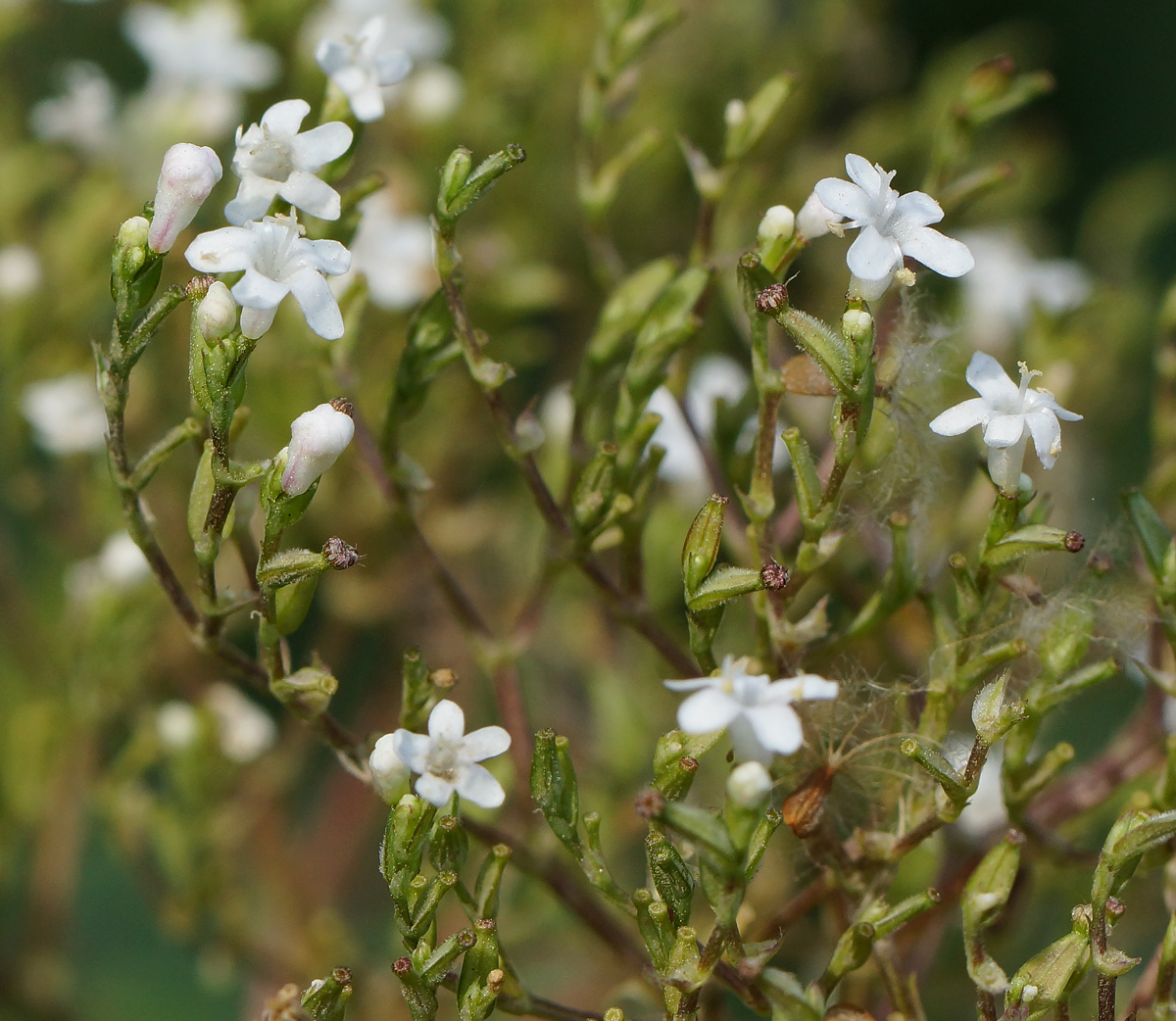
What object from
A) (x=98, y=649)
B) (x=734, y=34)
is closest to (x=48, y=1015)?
(x=98, y=649)

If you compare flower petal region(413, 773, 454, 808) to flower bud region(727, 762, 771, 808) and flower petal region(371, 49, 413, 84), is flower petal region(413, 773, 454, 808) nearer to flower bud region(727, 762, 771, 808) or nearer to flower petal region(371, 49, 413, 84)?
flower bud region(727, 762, 771, 808)

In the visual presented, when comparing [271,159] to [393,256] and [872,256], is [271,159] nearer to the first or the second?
[872,256]

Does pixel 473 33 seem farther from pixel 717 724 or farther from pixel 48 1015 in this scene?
pixel 717 724

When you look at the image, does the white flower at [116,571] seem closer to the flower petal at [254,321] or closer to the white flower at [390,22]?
the flower petal at [254,321]

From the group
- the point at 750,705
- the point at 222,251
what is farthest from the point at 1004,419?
the point at 222,251

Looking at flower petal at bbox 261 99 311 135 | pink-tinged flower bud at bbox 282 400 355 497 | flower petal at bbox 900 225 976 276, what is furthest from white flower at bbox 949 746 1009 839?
flower petal at bbox 261 99 311 135

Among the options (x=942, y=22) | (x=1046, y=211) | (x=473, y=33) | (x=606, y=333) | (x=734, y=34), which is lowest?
(x=1046, y=211)
